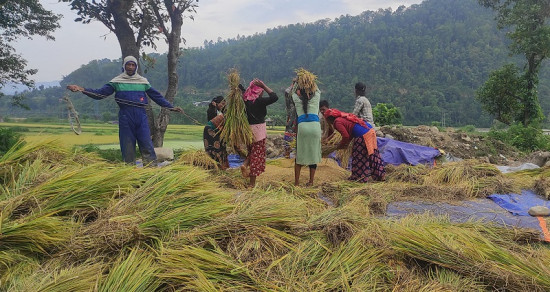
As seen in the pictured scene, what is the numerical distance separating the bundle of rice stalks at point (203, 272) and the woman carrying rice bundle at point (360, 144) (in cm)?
299

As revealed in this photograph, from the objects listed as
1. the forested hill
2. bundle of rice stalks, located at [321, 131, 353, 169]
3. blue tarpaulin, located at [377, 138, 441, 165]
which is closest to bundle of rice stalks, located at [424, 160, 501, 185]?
bundle of rice stalks, located at [321, 131, 353, 169]

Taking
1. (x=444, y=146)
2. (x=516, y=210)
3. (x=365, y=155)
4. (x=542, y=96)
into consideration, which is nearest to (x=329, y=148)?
(x=365, y=155)

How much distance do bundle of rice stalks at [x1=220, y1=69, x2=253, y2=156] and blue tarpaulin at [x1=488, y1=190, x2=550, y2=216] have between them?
2828 millimetres

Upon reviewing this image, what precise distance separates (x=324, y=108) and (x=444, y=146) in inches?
188

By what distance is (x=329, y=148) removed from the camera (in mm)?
5270

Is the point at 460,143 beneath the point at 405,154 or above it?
beneath

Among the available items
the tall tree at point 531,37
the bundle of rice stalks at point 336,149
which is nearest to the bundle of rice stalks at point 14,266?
the bundle of rice stalks at point 336,149

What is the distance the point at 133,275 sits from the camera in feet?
6.43

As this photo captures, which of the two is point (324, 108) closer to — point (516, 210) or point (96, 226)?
point (516, 210)

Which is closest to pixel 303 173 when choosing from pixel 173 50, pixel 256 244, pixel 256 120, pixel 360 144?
pixel 360 144

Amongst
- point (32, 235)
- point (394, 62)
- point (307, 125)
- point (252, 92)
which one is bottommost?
point (32, 235)

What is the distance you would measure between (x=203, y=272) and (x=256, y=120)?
2.60 meters

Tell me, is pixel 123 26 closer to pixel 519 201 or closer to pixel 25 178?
pixel 25 178

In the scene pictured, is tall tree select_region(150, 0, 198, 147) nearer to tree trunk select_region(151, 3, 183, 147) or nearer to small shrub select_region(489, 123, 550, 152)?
tree trunk select_region(151, 3, 183, 147)
